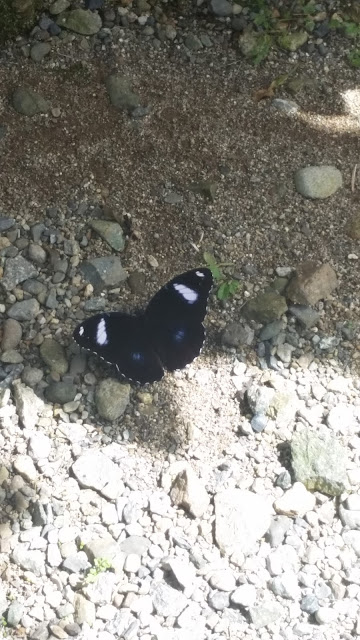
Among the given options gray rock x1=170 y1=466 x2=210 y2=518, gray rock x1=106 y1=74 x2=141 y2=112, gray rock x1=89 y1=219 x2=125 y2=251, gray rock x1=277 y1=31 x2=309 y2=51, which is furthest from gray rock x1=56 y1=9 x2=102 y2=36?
gray rock x1=170 y1=466 x2=210 y2=518

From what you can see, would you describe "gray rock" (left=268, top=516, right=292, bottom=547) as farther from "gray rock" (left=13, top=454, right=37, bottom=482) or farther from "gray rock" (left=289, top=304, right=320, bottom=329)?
"gray rock" (left=13, top=454, right=37, bottom=482)

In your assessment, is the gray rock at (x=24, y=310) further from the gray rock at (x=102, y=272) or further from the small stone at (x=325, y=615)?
the small stone at (x=325, y=615)

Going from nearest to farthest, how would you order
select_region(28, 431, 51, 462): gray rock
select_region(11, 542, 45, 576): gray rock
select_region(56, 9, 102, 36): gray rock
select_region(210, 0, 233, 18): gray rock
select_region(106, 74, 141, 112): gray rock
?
select_region(11, 542, 45, 576): gray rock → select_region(28, 431, 51, 462): gray rock → select_region(106, 74, 141, 112): gray rock → select_region(56, 9, 102, 36): gray rock → select_region(210, 0, 233, 18): gray rock

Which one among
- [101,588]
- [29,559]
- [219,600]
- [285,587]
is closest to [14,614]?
[29,559]

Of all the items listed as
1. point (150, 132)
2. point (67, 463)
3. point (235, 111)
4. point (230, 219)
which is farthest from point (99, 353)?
point (235, 111)

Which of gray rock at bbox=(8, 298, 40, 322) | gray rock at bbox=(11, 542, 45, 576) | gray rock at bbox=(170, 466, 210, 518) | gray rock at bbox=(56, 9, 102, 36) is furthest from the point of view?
gray rock at bbox=(56, 9, 102, 36)

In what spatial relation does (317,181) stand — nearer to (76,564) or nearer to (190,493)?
(190,493)

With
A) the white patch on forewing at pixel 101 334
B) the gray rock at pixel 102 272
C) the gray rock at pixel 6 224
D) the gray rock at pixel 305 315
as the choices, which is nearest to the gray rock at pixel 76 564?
the white patch on forewing at pixel 101 334

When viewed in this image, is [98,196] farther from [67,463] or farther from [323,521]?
[323,521]
